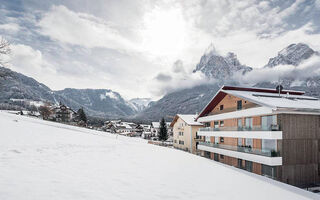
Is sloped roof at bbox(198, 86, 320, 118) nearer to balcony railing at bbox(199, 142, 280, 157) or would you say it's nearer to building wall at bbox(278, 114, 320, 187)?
building wall at bbox(278, 114, 320, 187)

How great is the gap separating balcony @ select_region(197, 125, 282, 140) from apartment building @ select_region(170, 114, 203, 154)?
12204 millimetres

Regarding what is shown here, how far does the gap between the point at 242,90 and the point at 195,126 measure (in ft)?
62.8

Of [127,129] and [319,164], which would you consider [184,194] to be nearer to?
[319,164]

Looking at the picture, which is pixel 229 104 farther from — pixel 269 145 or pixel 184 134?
pixel 184 134

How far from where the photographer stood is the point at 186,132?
47031mm

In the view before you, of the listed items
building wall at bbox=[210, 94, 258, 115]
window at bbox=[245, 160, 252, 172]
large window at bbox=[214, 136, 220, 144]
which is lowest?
window at bbox=[245, 160, 252, 172]

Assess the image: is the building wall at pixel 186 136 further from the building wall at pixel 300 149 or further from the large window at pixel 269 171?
the building wall at pixel 300 149

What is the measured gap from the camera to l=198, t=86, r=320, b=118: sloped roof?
19388 mm

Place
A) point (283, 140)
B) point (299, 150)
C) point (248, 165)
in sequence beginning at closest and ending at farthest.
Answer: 1. point (283, 140)
2. point (299, 150)
3. point (248, 165)

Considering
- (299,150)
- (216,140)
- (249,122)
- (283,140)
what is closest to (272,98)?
(249,122)

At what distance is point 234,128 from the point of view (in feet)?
86.8

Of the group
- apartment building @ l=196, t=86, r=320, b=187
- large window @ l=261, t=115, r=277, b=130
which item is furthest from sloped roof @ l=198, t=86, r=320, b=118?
large window @ l=261, t=115, r=277, b=130

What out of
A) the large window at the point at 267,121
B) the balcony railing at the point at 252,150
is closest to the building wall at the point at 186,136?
the balcony railing at the point at 252,150

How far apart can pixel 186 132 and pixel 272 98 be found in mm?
26677
